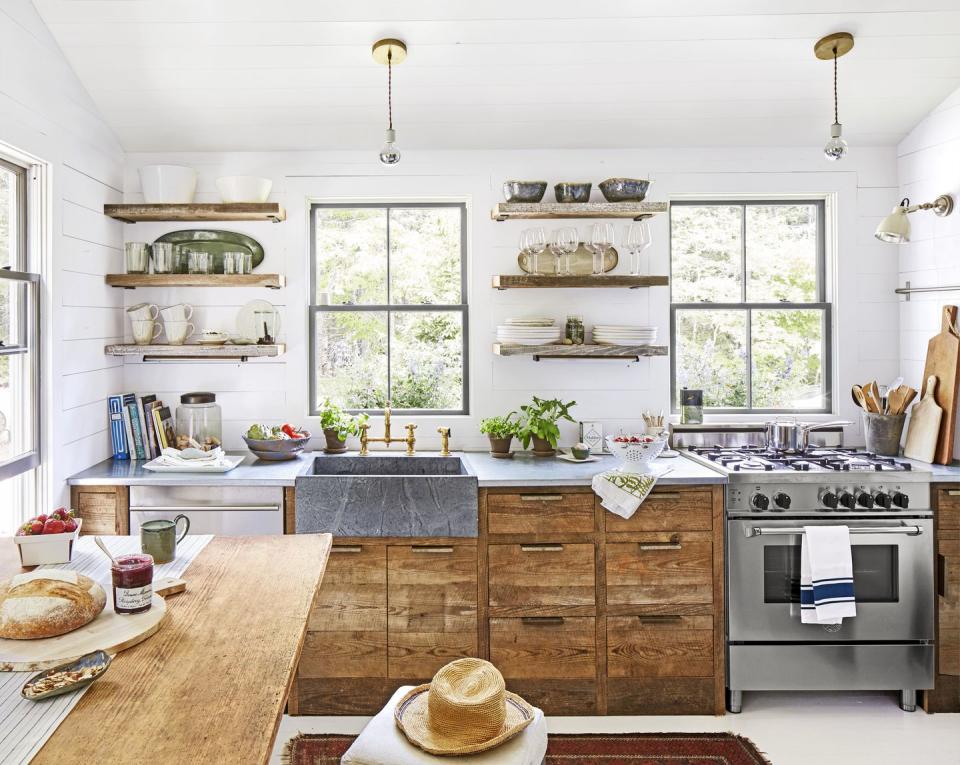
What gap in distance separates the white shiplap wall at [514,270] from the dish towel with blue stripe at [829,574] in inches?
41.2

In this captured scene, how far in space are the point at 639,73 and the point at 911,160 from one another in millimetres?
1509

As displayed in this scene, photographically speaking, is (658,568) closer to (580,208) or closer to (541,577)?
(541,577)

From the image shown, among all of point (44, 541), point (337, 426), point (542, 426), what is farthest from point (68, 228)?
point (542, 426)

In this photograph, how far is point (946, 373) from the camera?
3342 millimetres

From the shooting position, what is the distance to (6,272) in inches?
107

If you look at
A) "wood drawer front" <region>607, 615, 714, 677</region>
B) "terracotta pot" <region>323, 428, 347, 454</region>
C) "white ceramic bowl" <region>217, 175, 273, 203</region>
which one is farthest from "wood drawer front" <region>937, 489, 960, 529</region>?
"white ceramic bowl" <region>217, 175, 273, 203</region>

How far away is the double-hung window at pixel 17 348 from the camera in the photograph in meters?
2.77

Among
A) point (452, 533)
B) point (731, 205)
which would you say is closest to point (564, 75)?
point (731, 205)

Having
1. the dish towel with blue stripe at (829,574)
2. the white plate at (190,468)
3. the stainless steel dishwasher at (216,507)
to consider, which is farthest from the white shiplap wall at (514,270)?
the dish towel with blue stripe at (829,574)

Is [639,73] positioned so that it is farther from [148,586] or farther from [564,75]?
[148,586]

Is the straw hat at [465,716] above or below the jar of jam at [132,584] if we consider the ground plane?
below

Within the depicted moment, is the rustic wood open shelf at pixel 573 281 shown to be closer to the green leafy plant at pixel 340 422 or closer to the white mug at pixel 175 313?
the green leafy plant at pixel 340 422

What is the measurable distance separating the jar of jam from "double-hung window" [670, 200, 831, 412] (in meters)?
2.91

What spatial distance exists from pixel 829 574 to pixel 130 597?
8.42 feet
